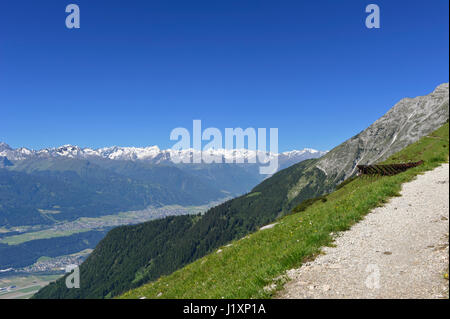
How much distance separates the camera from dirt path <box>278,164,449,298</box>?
8070 millimetres

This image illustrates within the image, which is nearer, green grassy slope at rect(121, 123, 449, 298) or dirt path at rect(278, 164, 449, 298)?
dirt path at rect(278, 164, 449, 298)

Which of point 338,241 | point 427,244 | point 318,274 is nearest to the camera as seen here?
point 318,274

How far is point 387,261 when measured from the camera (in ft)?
31.7

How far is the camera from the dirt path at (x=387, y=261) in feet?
26.5

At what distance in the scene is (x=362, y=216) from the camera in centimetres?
1514

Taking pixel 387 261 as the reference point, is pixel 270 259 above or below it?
below

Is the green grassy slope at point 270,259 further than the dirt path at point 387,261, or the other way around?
the green grassy slope at point 270,259

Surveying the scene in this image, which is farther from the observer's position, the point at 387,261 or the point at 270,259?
the point at 270,259
